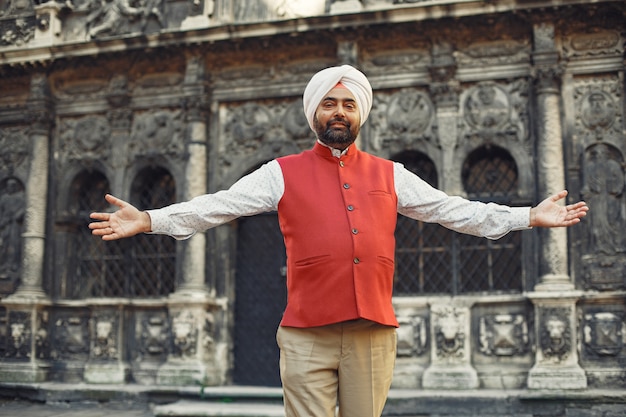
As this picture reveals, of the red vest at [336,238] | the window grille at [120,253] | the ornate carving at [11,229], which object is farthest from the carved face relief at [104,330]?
the red vest at [336,238]

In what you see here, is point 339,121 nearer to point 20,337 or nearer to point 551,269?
point 551,269

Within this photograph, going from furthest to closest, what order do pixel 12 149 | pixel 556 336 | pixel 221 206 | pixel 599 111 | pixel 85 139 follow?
1. pixel 12 149
2. pixel 85 139
3. pixel 599 111
4. pixel 556 336
5. pixel 221 206

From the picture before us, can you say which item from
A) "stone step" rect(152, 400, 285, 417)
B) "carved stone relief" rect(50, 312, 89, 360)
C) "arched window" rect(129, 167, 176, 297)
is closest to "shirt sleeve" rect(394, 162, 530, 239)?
"stone step" rect(152, 400, 285, 417)

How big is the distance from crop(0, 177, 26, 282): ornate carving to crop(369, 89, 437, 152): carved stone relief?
5632 millimetres

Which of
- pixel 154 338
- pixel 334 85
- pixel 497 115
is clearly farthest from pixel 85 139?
pixel 334 85

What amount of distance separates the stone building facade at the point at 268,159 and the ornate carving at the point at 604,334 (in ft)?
0.06

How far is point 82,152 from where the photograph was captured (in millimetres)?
12172

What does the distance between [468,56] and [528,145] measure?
1.46 m

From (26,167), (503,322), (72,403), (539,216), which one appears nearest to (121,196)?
(26,167)

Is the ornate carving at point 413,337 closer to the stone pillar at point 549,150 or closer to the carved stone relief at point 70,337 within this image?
the stone pillar at point 549,150

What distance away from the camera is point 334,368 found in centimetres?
305

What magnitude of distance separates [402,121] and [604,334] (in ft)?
12.4

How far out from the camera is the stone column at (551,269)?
957 centimetres

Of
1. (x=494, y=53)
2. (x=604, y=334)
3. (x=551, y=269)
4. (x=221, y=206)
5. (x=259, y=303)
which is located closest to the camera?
(x=221, y=206)
